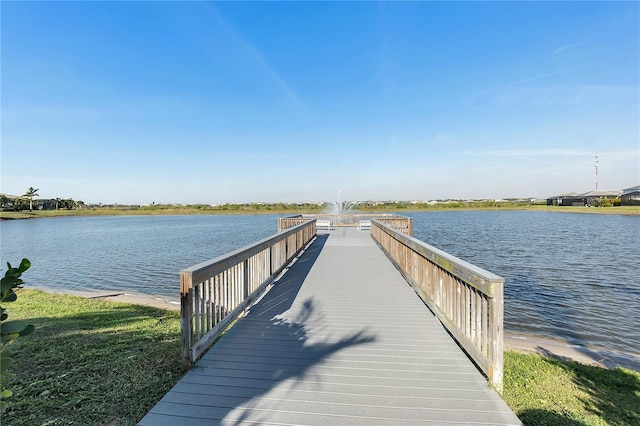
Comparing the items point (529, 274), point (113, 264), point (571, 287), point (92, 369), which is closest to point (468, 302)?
point (92, 369)

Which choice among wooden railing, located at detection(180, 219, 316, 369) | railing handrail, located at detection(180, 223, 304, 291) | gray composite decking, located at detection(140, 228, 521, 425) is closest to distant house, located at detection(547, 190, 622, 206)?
gray composite decking, located at detection(140, 228, 521, 425)

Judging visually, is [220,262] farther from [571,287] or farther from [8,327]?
[571,287]

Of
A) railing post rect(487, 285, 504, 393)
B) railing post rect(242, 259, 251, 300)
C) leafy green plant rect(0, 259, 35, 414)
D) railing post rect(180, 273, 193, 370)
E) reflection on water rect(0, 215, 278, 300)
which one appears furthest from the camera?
reflection on water rect(0, 215, 278, 300)

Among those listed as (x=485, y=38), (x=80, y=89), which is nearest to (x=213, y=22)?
(x=80, y=89)

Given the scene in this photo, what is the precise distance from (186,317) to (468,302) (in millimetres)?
2643

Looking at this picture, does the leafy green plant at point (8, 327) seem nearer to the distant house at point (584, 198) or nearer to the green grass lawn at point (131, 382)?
the green grass lawn at point (131, 382)

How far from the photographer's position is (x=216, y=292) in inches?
126

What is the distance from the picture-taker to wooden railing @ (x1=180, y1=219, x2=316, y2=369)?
8.51 ft

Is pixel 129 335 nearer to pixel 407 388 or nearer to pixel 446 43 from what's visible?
pixel 407 388

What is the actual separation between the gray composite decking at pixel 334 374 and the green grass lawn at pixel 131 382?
41 centimetres

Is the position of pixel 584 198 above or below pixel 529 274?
above

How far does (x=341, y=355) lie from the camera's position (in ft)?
9.32

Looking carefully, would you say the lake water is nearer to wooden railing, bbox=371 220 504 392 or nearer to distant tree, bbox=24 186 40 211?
wooden railing, bbox=371 220 504 392

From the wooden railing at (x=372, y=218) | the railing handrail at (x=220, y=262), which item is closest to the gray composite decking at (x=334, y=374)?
the railing handrail at (x=220, y=262)
